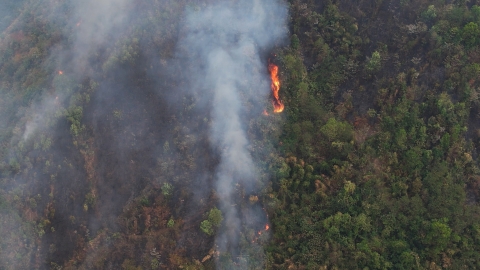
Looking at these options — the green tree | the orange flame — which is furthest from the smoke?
the green tree

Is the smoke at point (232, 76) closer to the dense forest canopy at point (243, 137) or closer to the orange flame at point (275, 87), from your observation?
the dense forest canopy at point (243, 137)

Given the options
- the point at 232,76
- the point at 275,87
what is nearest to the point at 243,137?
the point at 232,76

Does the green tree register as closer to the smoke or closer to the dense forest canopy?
the dense forest canopy

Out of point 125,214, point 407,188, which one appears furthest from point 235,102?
point 407,188

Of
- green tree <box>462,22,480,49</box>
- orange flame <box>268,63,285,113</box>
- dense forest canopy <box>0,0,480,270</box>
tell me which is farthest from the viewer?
orange flame <box>268,63,285,113</box>

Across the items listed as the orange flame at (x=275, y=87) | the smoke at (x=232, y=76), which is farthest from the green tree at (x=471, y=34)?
the orange flame at (x=275, y=87)
